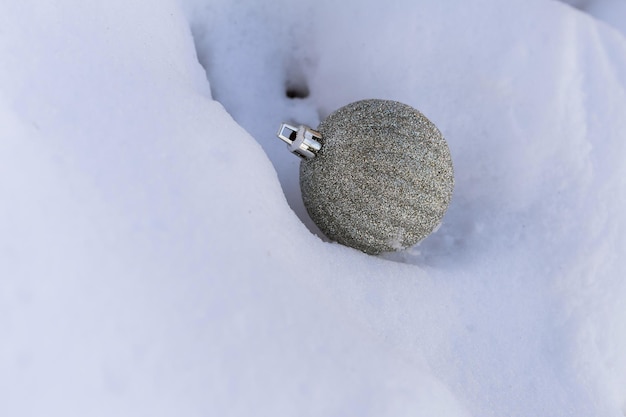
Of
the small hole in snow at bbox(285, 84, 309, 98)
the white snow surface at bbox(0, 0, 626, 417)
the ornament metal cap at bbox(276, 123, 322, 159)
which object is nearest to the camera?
the white snow surface at bbox(0, 0, 626, 417)

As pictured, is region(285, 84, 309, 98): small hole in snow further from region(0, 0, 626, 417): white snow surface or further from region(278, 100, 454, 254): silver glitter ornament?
region(278, 100, 454, 254): silver glitter ornament

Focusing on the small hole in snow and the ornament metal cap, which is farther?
the small hole in snow

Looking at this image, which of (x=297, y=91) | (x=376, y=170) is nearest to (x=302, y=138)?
(x=376, y=170)

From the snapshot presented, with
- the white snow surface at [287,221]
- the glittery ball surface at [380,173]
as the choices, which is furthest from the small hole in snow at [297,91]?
the glittery ball surface at [380,173]

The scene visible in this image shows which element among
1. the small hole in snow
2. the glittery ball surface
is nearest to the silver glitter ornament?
the glittery ball surface

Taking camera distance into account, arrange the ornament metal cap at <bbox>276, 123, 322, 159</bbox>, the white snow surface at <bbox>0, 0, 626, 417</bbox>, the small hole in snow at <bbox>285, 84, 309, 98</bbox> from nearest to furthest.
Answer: the white snow surface at <bbox>0, 0, 626, 417</bbox>
the ornament metal cap at <bbox>276, 123, 322, 159</bbox>
the small hole in snow at <bbox>285, 84, 309, 98</bbox>

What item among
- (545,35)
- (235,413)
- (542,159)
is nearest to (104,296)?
(235,413)
